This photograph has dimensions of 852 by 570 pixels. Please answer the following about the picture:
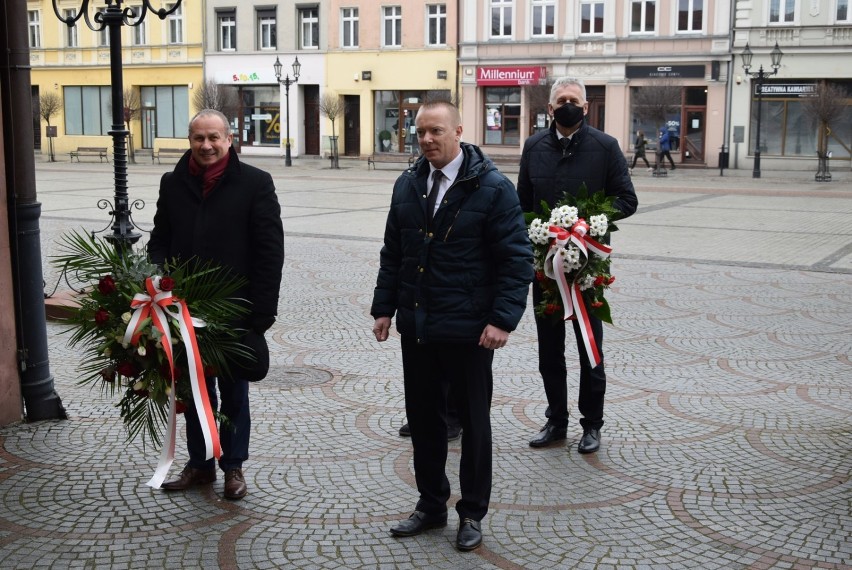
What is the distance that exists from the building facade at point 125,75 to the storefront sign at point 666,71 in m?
20.8

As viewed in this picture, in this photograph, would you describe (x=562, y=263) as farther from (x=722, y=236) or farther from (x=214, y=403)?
(x=722, y=236)

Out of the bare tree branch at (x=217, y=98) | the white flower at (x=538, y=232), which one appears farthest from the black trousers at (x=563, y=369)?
the bare tree branch at (x=217, y=98)

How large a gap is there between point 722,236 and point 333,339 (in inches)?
382

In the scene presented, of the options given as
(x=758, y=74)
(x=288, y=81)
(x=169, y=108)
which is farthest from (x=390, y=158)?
(x=758, y=74)

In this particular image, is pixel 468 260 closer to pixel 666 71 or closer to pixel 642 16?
pixel 666 71

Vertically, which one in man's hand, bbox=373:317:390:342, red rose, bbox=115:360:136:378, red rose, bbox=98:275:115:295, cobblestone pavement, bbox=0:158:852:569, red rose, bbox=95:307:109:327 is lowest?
cobblestone pavement, bbox=0:158:852:569

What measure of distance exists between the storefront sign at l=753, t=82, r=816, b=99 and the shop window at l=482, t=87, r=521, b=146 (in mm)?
9773

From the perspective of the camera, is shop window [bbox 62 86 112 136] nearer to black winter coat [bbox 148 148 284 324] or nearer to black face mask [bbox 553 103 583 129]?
black face mask [bbox 553 103 583 129]

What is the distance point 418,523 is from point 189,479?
1.33m

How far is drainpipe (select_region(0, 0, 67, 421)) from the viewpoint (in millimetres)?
6160

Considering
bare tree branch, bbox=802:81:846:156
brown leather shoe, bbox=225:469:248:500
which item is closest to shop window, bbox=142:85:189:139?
bare tree branch, bbox=802:81:846:156

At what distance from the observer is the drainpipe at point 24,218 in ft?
20.2

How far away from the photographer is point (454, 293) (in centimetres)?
446

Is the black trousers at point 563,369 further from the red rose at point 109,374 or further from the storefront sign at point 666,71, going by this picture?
the storefront sign at point 666,71
